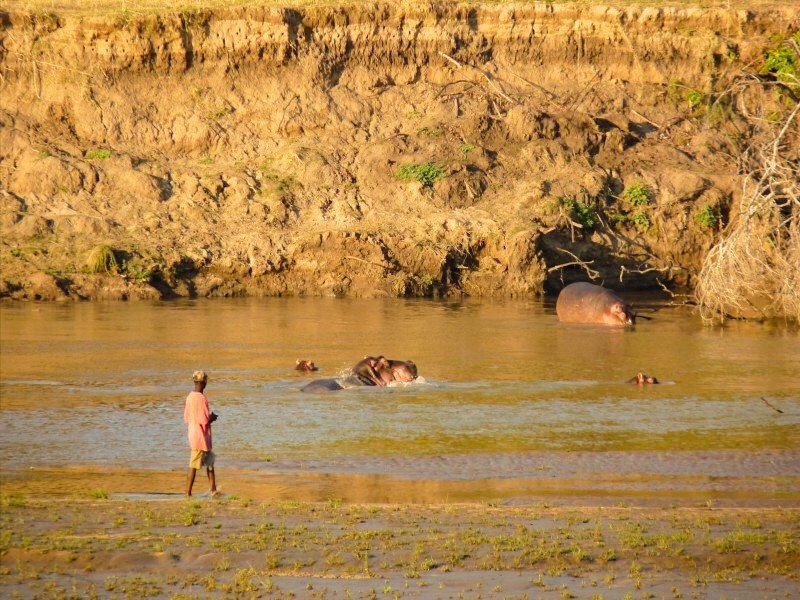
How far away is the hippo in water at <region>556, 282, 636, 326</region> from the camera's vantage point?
22.4 metres

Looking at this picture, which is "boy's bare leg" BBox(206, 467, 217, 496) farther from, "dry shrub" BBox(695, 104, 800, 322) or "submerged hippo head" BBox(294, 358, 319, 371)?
"dry shrub" BBox(695, 104, 800, 322)

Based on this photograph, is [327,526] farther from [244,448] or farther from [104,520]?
[244,448]

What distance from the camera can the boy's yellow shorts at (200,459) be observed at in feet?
31.7

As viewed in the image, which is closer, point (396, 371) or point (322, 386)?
point (322, 386)

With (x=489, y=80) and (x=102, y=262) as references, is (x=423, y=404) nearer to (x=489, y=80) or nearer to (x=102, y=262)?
(x=102, y=262)

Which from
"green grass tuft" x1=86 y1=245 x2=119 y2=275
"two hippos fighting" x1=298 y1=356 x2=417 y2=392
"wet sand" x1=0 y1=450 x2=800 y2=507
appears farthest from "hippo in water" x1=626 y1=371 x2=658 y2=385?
"green grass tuft" x1=86 y1=245 x2=119 y2=275

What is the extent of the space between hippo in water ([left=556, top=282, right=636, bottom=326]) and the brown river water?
1.20 feet

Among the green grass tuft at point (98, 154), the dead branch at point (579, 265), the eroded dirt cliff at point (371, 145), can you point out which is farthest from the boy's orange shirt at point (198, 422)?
the green grass tuft at point (98, 154)

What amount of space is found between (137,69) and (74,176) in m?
3.51

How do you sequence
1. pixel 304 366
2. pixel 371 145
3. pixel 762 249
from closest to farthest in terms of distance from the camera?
pixel 304 366 < pixel 762 249 < pixel 371 145

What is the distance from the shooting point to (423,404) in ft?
46.3

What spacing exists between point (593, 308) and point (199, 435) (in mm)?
13798

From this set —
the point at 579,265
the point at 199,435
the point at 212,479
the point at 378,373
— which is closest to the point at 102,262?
the point at 579,265

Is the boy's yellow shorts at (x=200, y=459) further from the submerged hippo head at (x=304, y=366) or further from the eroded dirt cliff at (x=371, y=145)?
the eroded dirt cliff at (x=371, y=145)
